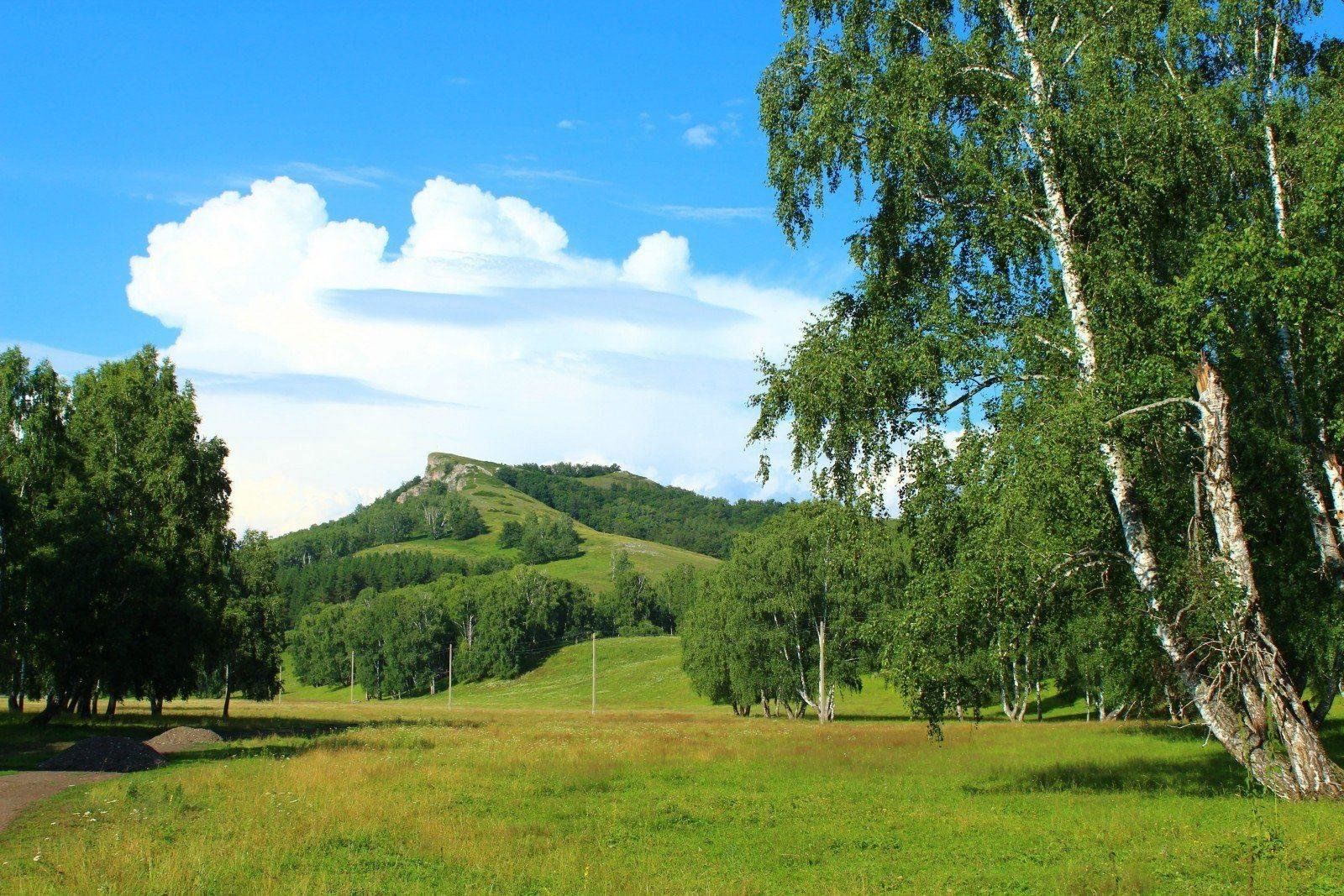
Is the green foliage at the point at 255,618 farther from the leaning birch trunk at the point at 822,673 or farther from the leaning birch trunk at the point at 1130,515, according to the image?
the leaning birch trunk at the point at 1130,515

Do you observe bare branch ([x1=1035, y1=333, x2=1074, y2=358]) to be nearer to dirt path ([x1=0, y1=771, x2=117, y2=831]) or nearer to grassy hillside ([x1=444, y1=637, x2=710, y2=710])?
dirt path ([x1=0, y1=771, x2=117, y2=831])

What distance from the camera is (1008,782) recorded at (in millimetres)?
23359

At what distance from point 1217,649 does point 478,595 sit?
472 feet

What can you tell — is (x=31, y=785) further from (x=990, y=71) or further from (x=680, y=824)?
(x=990, y=71)

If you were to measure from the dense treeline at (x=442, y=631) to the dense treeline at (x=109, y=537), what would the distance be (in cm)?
9001

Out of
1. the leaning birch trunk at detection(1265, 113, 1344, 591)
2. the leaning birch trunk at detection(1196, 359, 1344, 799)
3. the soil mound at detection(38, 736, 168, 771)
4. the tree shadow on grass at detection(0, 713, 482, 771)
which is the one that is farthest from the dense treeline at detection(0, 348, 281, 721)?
the leaning birch trunk at detection(1265, 113, 1344, 591)

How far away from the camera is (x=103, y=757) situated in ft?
89.4

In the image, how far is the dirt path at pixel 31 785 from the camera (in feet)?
62.0

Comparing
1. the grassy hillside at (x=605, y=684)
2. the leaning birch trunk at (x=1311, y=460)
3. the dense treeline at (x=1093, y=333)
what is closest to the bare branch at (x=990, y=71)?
the dense treeline at (x=1093, y=333)

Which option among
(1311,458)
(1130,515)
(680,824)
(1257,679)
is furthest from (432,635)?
(1257,679)

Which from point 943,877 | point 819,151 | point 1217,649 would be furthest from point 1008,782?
point 819,151

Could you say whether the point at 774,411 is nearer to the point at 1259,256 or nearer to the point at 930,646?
the point at 930,646

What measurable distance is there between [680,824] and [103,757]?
1876 cm

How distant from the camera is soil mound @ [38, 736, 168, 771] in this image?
87.8 feet
